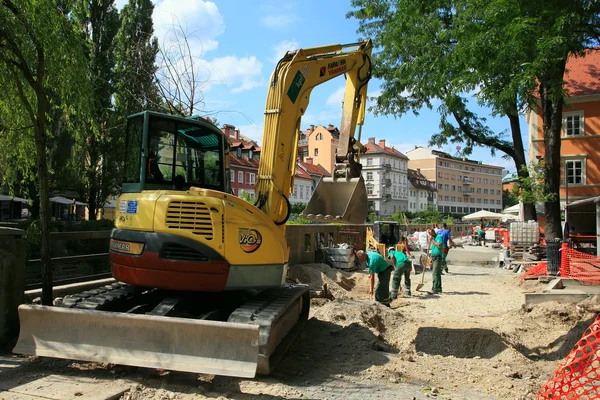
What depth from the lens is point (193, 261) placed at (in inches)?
199

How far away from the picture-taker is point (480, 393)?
16.2 ft

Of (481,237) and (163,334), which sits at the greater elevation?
(481,237)

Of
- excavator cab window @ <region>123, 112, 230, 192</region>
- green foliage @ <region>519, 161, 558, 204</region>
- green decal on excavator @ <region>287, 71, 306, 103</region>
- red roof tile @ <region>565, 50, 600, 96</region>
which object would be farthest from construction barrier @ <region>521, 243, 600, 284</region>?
red roof tile @ <region>565, 50, 600, 96</region>

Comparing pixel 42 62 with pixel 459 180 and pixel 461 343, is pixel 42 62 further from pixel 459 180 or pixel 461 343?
pixel 459 180

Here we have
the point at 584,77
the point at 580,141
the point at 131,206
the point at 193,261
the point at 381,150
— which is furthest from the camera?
the point at 381,150

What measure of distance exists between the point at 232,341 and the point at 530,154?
28344mm

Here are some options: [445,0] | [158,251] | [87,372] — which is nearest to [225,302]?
[158,251]

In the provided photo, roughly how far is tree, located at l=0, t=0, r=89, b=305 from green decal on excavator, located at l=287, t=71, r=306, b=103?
10.2 ft

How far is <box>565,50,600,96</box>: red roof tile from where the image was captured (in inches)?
1072

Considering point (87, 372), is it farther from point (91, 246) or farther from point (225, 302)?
point (91, 246)

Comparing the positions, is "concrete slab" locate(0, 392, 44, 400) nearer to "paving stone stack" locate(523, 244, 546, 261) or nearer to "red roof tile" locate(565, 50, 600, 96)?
"paving stone stack" locate(523, 244, 546, 261)

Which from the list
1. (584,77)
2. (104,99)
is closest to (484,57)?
(104,99)

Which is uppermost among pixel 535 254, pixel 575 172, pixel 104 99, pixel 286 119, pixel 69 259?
pixel 104 99

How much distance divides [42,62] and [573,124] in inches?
1143
